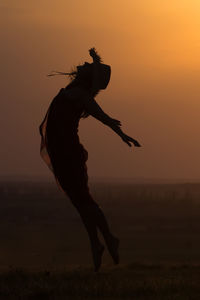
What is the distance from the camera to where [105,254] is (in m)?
54.7

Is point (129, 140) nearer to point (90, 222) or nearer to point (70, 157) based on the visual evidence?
point (70, 157)

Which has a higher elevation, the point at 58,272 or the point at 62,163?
the point at 62,163

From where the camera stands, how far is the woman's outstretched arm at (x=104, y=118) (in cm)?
1001

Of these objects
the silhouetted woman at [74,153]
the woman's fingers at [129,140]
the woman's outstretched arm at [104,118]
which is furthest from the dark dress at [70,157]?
the woman's fingers at [129,140]

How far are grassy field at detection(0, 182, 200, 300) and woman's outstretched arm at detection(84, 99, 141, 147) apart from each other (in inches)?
78.9

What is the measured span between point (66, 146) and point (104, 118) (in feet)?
2.31

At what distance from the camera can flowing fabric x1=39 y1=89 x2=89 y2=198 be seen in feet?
34.2

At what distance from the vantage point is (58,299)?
852 centimetres

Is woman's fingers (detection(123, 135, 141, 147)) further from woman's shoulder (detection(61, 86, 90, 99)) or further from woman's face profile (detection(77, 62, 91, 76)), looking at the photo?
woman's face profile (detection(77, 62, 91, 76))

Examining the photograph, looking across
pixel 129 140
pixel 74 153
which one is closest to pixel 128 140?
pixel 129 140

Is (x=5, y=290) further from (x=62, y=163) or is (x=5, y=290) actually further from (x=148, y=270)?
(x=148, y=270)

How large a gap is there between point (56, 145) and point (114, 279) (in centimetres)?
213

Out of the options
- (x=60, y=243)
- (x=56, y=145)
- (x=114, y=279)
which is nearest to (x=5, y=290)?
(x=114, y=279)

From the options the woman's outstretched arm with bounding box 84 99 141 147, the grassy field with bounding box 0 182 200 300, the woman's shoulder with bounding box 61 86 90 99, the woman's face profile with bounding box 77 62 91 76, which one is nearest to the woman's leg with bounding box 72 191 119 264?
the grassy field with bounding box 0 182 200 300
